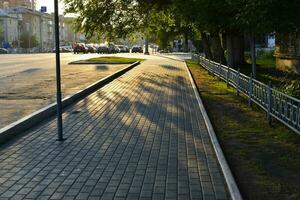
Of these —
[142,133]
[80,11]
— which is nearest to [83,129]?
[142,133]

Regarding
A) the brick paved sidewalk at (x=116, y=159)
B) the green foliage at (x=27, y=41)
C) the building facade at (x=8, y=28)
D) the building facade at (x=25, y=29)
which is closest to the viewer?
the brick paved sidewalk at (x=116, y=159)

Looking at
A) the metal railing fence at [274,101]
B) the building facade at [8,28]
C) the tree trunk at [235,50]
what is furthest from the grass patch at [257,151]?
the building facade at [8,28]


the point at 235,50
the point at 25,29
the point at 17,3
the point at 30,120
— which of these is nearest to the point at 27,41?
the point at 25,29

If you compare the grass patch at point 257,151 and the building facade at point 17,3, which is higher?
the building facade at point 17,3

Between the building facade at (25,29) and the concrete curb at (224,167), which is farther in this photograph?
the building facade at (25,29)

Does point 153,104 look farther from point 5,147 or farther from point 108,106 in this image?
point 5,147

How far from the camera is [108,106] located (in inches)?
502

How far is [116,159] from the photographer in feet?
23.4

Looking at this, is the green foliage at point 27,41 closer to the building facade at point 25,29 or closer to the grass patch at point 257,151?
the building facade at point 25,29

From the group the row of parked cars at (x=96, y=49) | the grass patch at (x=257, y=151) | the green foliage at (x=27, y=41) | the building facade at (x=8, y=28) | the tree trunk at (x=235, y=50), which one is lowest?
the grass patch at (x=257, y=151)

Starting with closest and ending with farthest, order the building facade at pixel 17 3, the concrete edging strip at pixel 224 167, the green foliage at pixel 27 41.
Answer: the concrete edging strip at pixel 224 167, the green foliage at pixel 27 41, the building facade at pixel 17 3

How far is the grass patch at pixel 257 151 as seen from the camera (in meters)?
5.76

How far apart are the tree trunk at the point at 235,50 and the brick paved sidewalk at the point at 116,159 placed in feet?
47.1

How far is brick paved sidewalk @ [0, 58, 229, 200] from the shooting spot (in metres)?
5.64
